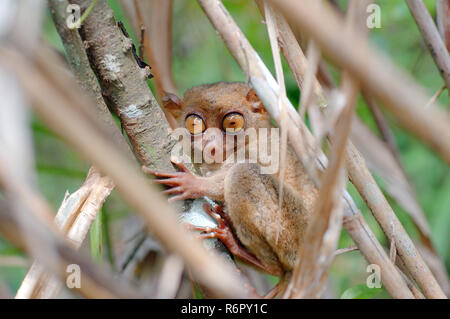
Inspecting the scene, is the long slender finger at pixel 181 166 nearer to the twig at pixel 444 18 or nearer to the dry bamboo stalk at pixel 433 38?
the dry bamboo stalk at pixel 433 38

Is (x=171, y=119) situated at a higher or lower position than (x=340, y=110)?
lower

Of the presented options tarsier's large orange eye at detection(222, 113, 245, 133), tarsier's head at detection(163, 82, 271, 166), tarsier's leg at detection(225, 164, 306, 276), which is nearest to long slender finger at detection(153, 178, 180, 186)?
tarsier's leg at detection(225, 164, 306, 276)

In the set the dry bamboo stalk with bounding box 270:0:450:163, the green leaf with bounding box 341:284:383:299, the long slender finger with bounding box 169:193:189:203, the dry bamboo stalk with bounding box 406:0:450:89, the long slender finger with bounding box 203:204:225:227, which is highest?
the dry bamboo stalk with bounding box 270:0:450:163

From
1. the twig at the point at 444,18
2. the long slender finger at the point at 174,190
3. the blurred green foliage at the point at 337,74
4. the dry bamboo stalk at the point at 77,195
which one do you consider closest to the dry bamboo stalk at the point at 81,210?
the dry bamboo stalk at the point at 77,195

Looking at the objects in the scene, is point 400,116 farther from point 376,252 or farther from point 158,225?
point 376,252

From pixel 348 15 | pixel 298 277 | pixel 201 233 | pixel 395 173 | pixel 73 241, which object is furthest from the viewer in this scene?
pixel 395 173

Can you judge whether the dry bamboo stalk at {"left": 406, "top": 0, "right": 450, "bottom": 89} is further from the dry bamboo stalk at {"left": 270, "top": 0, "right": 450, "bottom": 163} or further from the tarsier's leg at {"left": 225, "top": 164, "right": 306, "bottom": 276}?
the dry bamboo stalk at {"left": 270, "top": 0, "right": 450, "bottom": 163}
